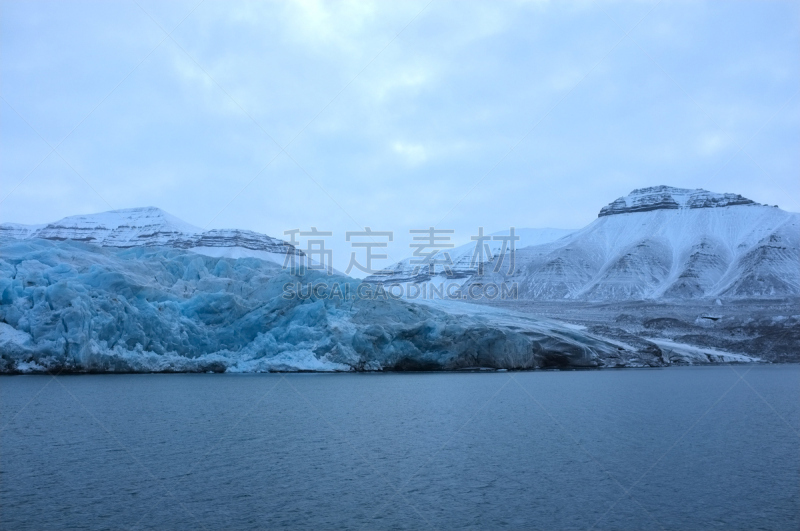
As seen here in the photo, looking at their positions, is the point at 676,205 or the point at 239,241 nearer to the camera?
the point at 676,205

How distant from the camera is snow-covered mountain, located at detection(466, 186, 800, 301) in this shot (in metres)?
90.2

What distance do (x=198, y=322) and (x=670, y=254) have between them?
9236 centimetres

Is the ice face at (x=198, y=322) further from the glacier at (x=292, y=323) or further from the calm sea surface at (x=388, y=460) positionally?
the calm sea surface at (x=388, y=460)

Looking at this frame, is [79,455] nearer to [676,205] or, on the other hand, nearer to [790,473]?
[790,473]

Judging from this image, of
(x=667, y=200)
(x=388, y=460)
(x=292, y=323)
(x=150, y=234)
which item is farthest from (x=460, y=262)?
(x=388, y=460)

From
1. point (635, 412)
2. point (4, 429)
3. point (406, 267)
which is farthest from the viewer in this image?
point (406, 267)

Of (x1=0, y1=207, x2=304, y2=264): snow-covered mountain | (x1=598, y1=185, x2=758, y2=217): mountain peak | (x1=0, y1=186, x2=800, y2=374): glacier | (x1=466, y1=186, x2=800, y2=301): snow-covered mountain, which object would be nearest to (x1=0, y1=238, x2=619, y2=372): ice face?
(x1=0, y1=186, x2=800, y2=374): glacier

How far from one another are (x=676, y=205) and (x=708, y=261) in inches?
1120

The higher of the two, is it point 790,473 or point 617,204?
point 617,204

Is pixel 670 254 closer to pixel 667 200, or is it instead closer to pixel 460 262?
pixel 667 200

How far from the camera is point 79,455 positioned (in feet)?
45.9

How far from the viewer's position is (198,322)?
34594 millimetres

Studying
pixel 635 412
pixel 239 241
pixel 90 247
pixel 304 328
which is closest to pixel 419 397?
pixel 635 412

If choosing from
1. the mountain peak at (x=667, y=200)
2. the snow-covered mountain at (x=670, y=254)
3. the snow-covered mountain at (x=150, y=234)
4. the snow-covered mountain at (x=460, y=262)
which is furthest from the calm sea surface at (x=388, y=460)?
the snow-covered mountain at (x=150, y=234)
